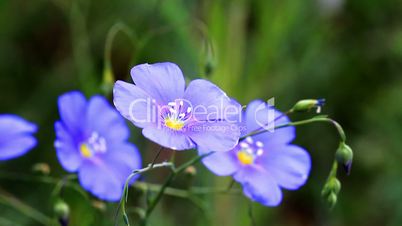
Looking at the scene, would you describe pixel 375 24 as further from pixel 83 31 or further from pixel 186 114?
pixel 186 114

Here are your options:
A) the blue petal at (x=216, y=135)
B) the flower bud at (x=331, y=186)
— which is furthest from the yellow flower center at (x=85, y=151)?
the flower bud at (x=331, y=186)

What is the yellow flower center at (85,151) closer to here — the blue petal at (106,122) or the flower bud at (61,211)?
the blue petal at (106,122)

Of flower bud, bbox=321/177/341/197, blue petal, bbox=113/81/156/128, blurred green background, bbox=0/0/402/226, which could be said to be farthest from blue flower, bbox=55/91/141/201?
blurred green background, bbox=0/0/402/226

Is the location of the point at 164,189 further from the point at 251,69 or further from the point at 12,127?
the point at 251,69

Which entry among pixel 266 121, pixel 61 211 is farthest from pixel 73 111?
pixel 266 121

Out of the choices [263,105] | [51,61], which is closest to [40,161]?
[51,61]

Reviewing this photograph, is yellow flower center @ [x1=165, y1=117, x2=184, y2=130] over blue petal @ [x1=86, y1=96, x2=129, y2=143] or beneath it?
over

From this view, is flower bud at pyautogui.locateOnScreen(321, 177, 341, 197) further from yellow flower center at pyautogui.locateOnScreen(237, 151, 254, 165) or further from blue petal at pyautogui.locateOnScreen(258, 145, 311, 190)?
yellow flower center at pyautogui.locateOnScreen(237, 151, 254, 165)
